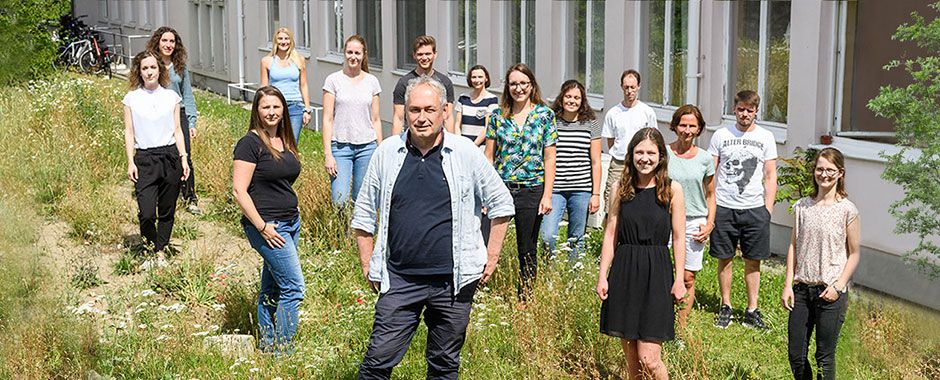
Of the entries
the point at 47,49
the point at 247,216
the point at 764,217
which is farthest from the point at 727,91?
the point at 47,49

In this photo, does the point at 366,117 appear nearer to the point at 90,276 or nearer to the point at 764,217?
the point at 90,276

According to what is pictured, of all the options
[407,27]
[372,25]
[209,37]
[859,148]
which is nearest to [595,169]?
[859,148]

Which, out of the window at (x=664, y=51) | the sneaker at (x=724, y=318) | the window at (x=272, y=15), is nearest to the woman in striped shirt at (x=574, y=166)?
the sneaker at (x=724, y=318)

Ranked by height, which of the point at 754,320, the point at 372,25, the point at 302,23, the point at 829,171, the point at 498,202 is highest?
the point at 302,23

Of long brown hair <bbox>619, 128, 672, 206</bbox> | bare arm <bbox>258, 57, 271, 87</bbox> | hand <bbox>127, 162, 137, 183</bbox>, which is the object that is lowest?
hand <bbox>127, 162, 137, 183</bbox>

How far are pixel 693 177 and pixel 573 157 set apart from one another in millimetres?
1079

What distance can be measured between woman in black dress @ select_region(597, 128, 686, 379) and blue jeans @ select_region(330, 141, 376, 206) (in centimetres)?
387

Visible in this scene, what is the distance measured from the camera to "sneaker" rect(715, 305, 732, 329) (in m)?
8.38

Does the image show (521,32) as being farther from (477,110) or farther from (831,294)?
(831,294)

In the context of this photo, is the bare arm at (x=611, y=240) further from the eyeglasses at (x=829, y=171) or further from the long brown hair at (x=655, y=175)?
the eyeglasses at (x=829, y=171)

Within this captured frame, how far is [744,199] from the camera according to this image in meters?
8.59

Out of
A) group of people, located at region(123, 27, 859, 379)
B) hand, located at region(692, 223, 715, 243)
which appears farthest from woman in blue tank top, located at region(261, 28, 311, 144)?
hand, located at region(692, 223, 715, 243)

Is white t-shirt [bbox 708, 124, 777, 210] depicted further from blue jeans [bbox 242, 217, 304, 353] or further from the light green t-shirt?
blue jeans [bbox 242, 217, 304, 353]

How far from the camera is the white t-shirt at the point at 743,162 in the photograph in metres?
8.55
